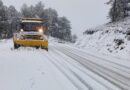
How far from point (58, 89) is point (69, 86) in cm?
56

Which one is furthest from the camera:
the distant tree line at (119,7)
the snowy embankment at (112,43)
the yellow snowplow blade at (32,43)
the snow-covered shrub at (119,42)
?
the distant tree line at (119,7)

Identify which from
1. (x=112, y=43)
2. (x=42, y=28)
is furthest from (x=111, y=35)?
(x=42, y=28)

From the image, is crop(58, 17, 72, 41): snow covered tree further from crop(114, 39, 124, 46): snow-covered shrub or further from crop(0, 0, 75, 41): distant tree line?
crop(114, 39, 124, 46): snow-covered shrub

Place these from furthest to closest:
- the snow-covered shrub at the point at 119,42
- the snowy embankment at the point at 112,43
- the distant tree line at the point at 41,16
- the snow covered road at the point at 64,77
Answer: the distant tree line at the point at 41,16 → the snow-covered shrub at the point at 119,42 → the snowy embankment at the point at 112,43 → the snow covered road at the point at 64,77

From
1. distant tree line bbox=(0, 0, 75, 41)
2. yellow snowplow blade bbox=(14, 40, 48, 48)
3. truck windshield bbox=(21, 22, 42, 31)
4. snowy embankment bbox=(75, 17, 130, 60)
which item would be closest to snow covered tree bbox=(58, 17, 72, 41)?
distant tree line bbox=(0, 0, 75, 41)

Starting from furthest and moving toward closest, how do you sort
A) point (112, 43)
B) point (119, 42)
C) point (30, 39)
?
point (112, 43), point (119, 42), point (30, 39)

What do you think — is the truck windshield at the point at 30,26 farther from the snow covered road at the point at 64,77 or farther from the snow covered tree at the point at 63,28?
the snow covered tree at the point at 63,28

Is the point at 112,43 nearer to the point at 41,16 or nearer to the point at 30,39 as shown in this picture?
the point at 30,39

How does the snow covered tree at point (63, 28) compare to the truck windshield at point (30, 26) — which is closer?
the truck windshield at point (30, 26)

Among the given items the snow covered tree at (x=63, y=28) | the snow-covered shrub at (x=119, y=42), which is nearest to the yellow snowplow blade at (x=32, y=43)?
the snow-covered shrub at (x=119, y=42)

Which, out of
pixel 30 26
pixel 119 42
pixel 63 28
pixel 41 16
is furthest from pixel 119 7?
pixel 63 28

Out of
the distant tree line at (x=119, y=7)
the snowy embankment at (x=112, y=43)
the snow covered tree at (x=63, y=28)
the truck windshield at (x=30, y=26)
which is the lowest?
the snow covered tree at (x=63, y=28)

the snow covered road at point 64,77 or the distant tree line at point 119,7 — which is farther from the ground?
the distant tree line at point 119,7

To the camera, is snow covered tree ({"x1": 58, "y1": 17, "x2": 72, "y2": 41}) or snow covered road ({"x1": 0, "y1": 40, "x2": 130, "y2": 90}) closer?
snow covered road ({"x1": 0, "y1": 40, "x2": 130, "y2": 90})
